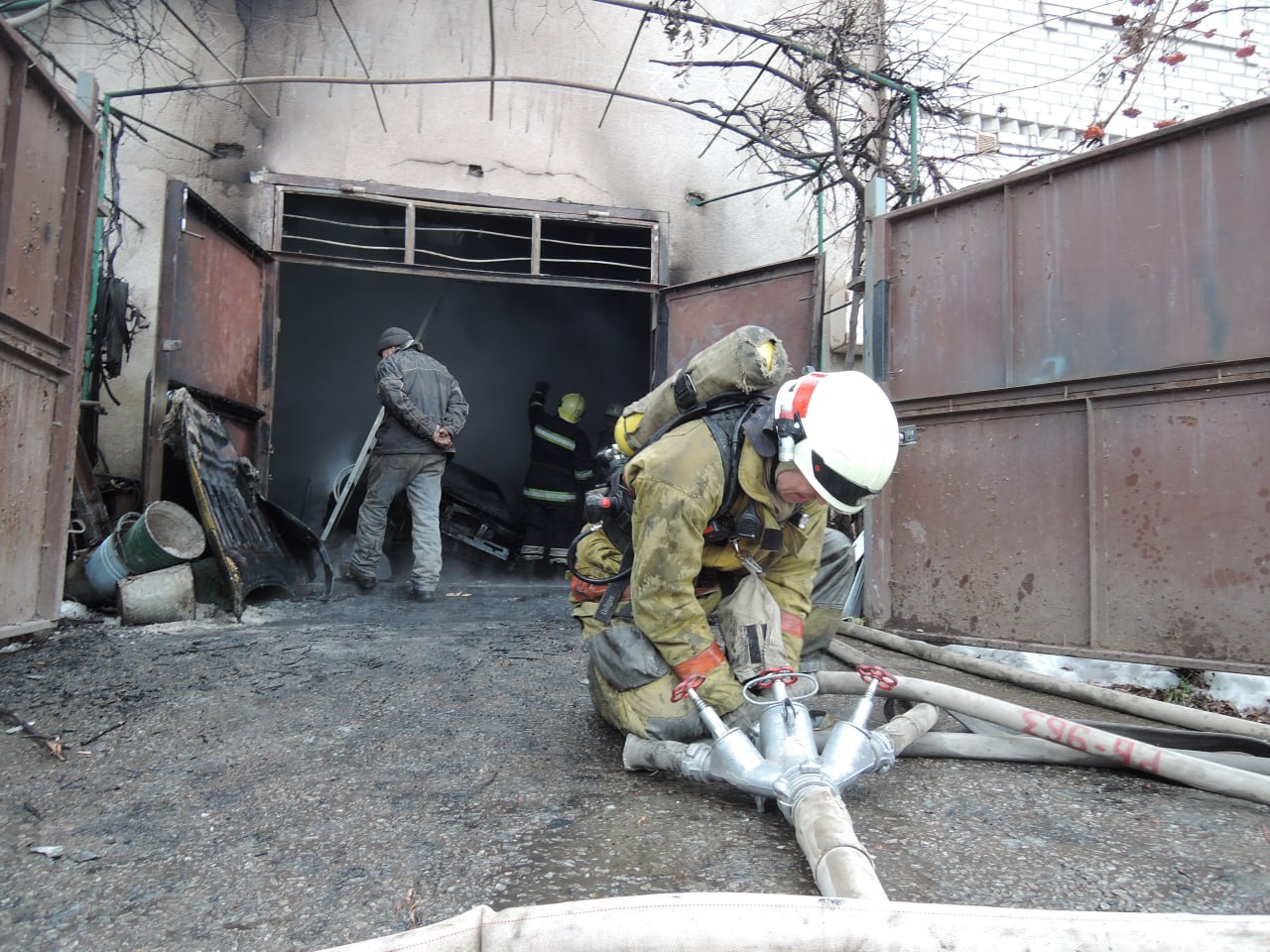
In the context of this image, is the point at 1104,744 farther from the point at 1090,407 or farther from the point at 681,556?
the point at 1090,407

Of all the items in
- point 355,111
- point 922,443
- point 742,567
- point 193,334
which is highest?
point 355,111

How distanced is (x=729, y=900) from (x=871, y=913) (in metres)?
0.22

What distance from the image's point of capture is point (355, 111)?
6.48 metres

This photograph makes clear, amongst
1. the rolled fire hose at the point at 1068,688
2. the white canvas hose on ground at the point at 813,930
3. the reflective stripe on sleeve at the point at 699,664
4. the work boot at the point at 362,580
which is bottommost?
the white canvas hose on ground at the point at 813,930

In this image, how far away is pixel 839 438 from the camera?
7.20 feet

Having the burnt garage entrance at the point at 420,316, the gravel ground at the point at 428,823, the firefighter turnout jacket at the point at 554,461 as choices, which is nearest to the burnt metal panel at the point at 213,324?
the burnt garage entrance at the point at 420,316

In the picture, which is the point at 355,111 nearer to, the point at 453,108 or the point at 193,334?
the point at 453,108

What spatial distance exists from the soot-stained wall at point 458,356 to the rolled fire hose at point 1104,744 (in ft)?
24.0

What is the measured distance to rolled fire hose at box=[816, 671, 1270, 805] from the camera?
2047mm

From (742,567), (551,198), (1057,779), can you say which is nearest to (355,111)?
(551,198)

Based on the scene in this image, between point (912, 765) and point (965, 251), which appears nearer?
point (912, 765)

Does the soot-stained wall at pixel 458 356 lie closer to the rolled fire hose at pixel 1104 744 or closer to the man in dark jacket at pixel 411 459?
the man in dark jacket at pixel 411 459

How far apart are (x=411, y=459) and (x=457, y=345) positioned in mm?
5061

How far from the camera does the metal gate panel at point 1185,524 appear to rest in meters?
3.24
